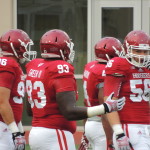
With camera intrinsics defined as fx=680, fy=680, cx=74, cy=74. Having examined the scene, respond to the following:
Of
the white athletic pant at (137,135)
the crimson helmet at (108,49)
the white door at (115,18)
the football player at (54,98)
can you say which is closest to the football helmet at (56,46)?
the football player at (54,98)

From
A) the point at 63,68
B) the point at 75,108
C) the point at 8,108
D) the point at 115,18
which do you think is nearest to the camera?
the point at 75,108

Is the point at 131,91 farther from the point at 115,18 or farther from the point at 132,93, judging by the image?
the point at 115,18

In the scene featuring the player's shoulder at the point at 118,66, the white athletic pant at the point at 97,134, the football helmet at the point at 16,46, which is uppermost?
the football helmet at the point at 16,46

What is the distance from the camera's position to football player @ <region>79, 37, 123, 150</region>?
23.6 ft

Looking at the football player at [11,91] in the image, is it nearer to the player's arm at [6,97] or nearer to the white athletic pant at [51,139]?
the player's arm at [6,97]

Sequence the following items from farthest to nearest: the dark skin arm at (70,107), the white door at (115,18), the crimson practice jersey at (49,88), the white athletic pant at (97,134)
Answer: the white door at (115,18) < the white athletic pant at (97,134) < the crimson practice jersey at (49,88) < the dark skin arm at (70,107)

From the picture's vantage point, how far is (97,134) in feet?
24.5

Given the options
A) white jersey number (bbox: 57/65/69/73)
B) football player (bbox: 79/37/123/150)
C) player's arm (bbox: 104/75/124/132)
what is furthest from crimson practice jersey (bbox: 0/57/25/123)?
football player (bbox: 79/37/123/150)

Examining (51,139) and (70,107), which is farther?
(51,139)

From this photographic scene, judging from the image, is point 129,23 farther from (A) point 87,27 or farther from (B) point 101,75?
(B) point 101,75

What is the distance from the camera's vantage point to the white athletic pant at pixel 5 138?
6266mm

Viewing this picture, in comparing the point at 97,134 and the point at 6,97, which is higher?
the point at 6,97

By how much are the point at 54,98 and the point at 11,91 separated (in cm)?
85

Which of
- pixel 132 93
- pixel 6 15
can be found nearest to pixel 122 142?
pixel 132 93
